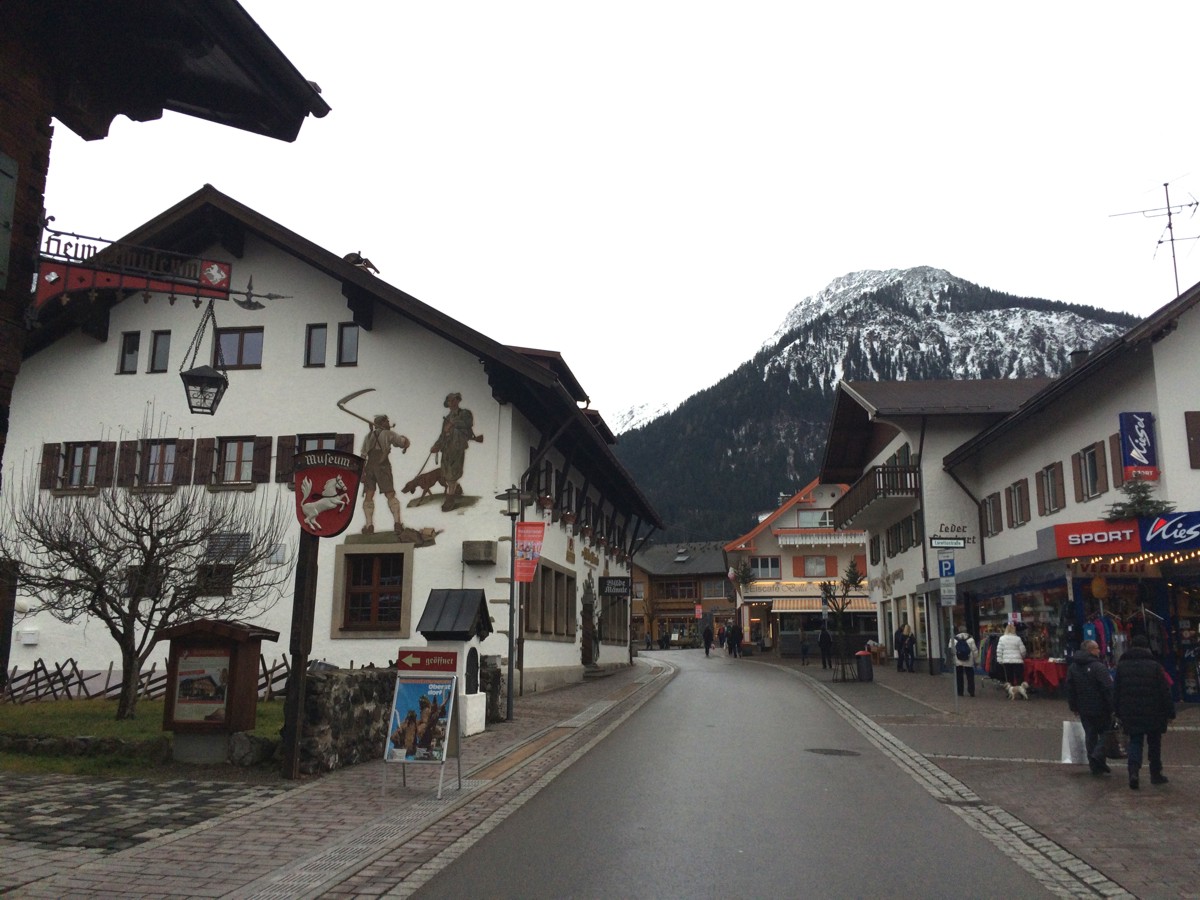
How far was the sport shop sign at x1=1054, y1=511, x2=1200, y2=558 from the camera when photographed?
20.5 m

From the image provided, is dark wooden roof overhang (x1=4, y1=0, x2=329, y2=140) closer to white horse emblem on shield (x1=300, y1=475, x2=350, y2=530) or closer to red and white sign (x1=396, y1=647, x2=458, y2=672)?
white horse emblem on shield (x1=300, y1=475, x2=350, y2=530)

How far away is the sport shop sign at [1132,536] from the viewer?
67.2 feet

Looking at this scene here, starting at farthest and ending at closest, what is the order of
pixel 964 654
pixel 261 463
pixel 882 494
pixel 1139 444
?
1. pixel 882 494
2. pixel 261 463
3. pixel 964 654
4. pixel 1139 444

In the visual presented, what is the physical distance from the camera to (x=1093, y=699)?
12.5 meters

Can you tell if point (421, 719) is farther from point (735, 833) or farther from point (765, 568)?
point (765, 568)

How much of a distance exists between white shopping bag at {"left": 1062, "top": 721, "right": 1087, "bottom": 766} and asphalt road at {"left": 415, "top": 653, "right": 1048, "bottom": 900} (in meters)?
1.88

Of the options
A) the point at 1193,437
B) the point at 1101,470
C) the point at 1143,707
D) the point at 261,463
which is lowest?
the point at 1143,707

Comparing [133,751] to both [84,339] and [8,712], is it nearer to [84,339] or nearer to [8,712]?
[8,712]

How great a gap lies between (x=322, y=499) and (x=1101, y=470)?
1954 centimetres

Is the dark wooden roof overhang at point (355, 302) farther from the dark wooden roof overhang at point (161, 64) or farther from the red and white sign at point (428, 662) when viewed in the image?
the dark wooden roof overhang at point (161, 64)

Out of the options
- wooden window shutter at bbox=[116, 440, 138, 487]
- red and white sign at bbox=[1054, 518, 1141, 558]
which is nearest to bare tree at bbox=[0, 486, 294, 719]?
wooden window shutter at bbox=[116, 440, 138, 487]

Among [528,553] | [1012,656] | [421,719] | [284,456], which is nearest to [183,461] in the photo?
[284,456]

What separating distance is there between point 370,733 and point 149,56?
881 centimetres

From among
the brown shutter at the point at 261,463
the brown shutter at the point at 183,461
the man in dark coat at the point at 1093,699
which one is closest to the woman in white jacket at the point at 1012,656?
the man in dark coat at the point at 1093,699
